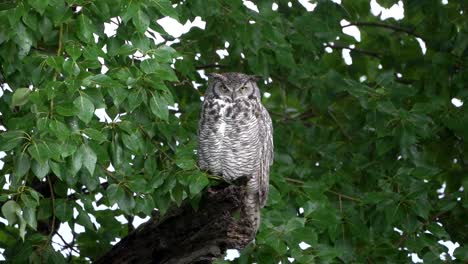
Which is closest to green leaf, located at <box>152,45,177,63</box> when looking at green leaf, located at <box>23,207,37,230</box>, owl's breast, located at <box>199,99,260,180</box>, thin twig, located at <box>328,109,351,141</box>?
green leaf, located at <box>23,207,37,230</box>

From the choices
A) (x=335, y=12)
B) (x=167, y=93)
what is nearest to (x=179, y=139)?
(x=167, y=93)

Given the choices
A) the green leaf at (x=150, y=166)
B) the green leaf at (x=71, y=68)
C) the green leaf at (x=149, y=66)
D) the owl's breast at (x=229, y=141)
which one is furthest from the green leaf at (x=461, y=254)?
the green leaf at (x=71, y=68)

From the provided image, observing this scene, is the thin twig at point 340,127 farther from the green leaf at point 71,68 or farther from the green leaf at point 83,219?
the green leaf at point 71,68

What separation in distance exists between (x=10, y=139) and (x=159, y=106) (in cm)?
71

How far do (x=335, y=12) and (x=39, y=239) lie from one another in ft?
8.80

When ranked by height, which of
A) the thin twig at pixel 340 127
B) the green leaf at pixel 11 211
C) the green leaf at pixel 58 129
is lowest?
the thin twig at pixel 340 127

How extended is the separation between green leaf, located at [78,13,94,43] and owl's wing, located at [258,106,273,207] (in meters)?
1.32

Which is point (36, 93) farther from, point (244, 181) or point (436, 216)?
point (436, 216)

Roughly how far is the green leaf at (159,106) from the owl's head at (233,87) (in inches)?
43.2

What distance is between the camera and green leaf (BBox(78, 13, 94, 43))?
511cm

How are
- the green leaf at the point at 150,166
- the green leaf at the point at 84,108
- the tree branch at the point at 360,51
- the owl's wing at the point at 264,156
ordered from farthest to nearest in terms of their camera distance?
the tree branch at the point at 360,51 → the owl's wing at the point at 264,156 → the green leaf at the point at 150,166 → the green leaf at the point at 84,108

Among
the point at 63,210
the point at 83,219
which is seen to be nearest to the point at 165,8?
the point at 63,210

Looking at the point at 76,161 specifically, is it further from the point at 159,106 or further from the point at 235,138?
the point at 235,138

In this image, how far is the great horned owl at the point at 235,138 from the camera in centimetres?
601
